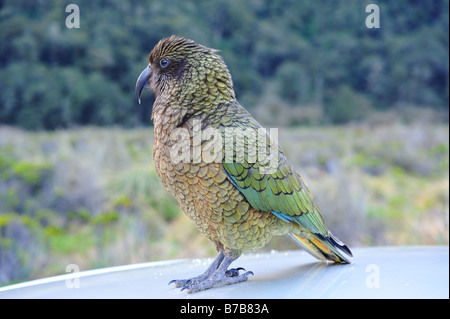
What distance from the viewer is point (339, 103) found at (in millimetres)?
11156

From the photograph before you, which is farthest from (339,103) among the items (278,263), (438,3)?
(278,263)

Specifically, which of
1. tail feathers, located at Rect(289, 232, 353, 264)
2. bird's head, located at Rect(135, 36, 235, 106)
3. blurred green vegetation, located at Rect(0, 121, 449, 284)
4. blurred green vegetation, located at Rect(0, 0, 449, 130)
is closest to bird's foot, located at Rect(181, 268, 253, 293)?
tail feathers, located at Rect(289, 232, 353, 264)

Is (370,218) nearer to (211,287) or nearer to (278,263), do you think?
(278,263)

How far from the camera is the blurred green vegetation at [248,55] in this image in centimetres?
732

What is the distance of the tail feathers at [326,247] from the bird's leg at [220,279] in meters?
0.28

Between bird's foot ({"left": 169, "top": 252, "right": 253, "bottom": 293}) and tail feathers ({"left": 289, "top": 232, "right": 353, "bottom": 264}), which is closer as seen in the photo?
bird's foot ({"left": 169, "top": 252, "right": 253, "bottom": 293})

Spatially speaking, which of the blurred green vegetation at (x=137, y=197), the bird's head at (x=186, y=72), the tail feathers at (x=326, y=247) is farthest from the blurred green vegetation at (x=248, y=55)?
the tail feathers at (x=326, y=247)

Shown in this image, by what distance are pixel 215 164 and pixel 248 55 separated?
8471 millimetres

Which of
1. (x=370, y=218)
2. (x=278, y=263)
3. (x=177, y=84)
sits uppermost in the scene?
(x=177, y=84)

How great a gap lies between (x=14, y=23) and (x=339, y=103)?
315 inches

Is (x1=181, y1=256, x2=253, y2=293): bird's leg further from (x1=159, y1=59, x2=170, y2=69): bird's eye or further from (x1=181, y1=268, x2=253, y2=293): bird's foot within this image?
(x1=159, y1=59, x2=170, y2=69): bird's eye

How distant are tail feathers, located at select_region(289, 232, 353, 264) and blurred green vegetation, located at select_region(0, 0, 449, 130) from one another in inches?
172

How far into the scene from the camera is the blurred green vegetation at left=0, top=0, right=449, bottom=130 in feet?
24.0
